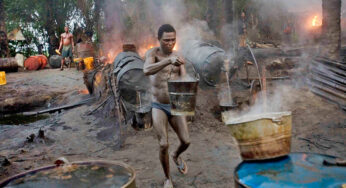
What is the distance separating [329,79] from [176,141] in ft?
16.7

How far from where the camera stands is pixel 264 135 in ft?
8.40

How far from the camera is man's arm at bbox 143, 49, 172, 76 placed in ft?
13.0

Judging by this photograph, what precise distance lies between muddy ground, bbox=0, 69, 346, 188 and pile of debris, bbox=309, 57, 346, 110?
0.24m

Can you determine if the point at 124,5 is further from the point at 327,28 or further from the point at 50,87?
the point at 327,28

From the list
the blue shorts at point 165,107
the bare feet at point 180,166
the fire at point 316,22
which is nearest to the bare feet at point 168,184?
the bare feet at point 180,166

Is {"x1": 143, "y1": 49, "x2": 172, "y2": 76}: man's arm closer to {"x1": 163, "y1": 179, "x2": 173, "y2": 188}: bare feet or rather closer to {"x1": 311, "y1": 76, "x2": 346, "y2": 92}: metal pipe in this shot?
{"x1": 163, "y1": 179, "x2": 173, "y2": 188}: bare feet

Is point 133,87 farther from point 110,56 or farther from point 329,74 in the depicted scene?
point 110,56

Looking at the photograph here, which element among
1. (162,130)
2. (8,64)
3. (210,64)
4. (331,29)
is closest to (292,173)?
(162,130)

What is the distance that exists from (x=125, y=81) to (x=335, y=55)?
7.03m

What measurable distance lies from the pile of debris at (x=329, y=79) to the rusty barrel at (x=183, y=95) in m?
5.68

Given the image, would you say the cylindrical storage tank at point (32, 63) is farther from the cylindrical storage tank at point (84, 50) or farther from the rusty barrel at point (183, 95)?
the rusty barrel at point (183, 95)

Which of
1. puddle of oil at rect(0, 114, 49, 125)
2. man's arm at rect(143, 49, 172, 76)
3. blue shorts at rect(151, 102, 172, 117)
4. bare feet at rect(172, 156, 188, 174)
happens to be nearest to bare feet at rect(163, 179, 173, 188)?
bare feet at rect(172, 156, 188, 174)

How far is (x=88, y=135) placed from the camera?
7461mm

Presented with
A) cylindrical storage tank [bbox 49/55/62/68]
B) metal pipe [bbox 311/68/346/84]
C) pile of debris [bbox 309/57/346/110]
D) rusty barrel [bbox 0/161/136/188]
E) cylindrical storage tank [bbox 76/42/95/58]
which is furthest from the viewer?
cylindrical storage tank [bbox 49/55/62/68]
